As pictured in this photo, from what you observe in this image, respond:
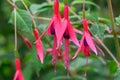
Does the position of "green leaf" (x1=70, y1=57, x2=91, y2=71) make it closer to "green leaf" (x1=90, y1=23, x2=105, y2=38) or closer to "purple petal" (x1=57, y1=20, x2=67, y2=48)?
"green leaf" (x1=90, y1=23, x2=105, y2=38)

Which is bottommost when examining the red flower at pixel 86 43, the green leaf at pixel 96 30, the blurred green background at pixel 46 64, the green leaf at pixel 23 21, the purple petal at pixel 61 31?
the blurred green background at pixel 46 64

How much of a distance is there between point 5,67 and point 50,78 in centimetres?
34

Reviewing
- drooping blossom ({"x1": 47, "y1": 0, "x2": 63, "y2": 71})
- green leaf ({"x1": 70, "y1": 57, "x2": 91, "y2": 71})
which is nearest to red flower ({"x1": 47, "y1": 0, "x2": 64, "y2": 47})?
drooping blossom ({"x1": 47, "y1": 0, "x2": 63, "y2": 71})

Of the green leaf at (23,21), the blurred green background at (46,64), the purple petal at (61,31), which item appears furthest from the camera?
the blurred green background at (46,64)

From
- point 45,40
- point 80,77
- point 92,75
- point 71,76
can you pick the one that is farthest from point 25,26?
point 92,75

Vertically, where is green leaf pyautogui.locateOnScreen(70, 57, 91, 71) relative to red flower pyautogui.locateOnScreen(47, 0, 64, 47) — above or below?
below

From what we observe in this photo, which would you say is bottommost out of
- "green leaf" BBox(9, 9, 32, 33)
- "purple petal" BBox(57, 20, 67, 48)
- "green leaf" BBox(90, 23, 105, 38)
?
"green leaf" BBox(90, 23, 105, 38)

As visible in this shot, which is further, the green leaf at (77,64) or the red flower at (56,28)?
the green leaf at (77,64)

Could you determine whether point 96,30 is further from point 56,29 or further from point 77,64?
point 77,64

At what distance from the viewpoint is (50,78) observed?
2131mm

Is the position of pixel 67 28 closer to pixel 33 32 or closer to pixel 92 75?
pixel 33 32

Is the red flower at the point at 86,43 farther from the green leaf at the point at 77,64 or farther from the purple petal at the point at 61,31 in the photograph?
the green leaf at the point at 77,64

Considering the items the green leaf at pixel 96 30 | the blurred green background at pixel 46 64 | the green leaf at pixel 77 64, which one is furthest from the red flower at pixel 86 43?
the green leaf at pixel 77 64

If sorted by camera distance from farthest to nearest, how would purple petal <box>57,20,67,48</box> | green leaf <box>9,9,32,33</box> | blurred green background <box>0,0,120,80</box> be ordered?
blurred green background <box>0,0,120,80</box> < green leaf <box>9,9,32,33</box> < purple petal <box>57,20,67,48</box>
